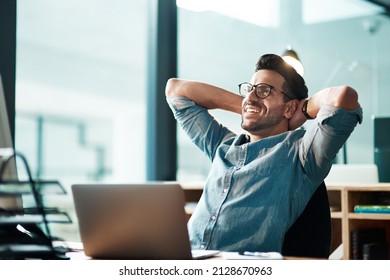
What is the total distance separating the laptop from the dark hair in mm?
736

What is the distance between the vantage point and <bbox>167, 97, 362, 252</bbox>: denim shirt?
1664 mm

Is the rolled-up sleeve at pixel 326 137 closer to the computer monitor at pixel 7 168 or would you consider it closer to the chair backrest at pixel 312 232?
the chair backrest at pixel 312 232

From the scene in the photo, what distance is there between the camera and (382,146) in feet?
9.87

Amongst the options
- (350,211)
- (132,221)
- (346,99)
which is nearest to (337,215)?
(350,211)

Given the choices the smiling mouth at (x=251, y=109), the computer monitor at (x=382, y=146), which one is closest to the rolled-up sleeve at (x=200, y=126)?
the smiling mouth at (x=251, y=109)

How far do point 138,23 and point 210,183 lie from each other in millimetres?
1822

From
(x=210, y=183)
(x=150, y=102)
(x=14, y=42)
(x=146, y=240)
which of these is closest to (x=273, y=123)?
(x=210, y=183)

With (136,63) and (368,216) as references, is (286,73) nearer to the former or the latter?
(368,216)

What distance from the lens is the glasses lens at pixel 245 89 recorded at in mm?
1915

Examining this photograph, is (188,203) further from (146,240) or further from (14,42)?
(146,240)

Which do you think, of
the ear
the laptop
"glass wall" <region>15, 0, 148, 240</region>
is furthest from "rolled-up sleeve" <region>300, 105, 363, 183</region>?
"glass wall" <region>15, 0, 148, 240</region>

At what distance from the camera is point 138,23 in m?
3.47

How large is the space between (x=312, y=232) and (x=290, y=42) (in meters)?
2.13

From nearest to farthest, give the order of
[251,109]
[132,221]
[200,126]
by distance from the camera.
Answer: [132,221] < [251,109] < [200,126]
